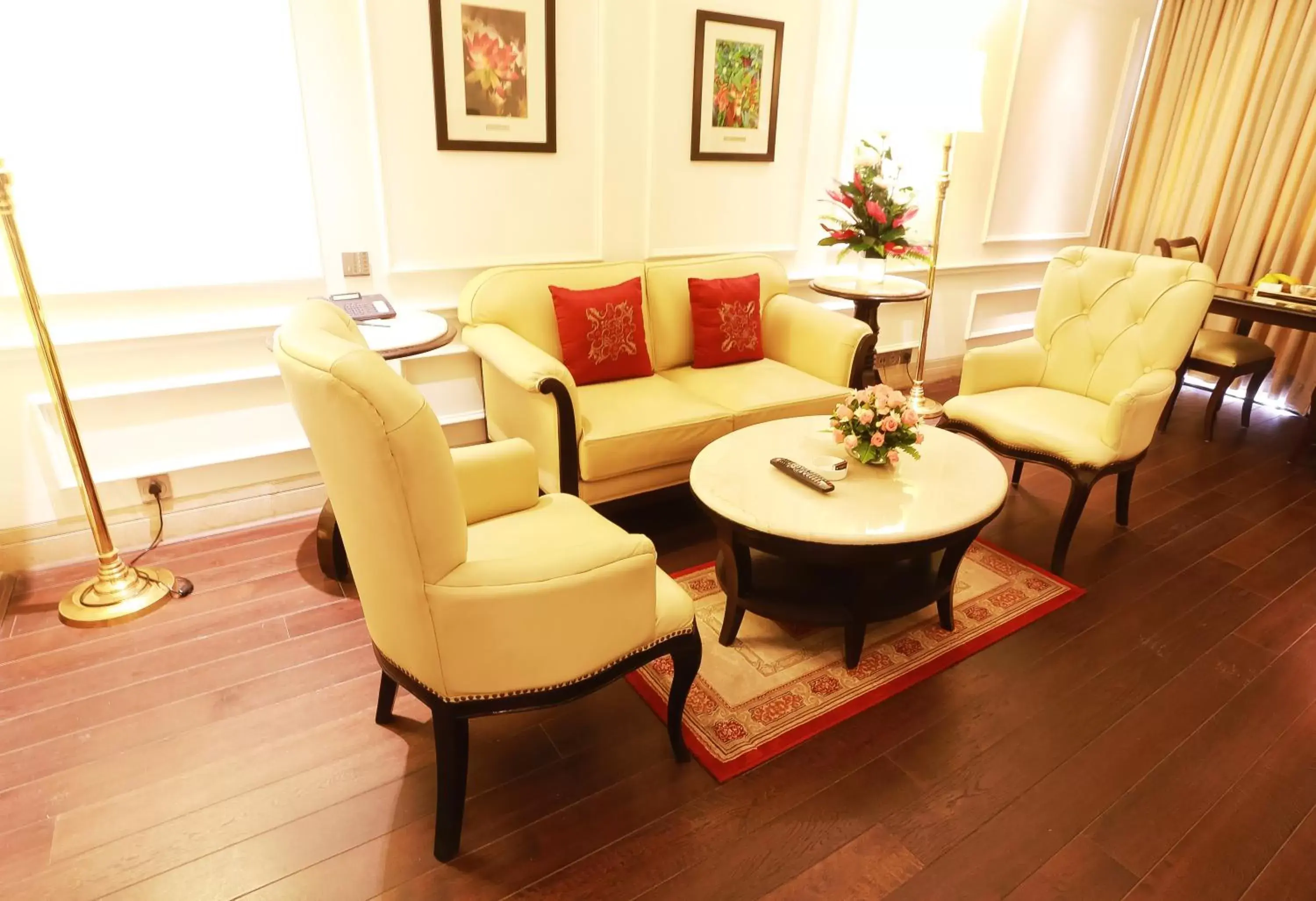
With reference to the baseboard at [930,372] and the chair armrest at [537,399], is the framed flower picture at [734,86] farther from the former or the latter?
the baseboard at [930,372]

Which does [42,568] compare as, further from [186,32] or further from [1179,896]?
[1179,896]

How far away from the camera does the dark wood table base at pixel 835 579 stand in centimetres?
193

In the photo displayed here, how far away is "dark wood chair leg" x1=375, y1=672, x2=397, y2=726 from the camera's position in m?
1.88

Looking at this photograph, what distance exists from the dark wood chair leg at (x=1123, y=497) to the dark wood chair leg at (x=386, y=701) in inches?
108

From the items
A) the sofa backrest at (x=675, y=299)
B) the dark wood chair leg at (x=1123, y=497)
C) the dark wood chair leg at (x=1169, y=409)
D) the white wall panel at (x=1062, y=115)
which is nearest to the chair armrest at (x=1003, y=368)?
the dark wood chair leg at (x=1123, y=497)

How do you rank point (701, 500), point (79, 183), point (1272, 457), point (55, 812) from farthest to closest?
point (1272, 457)
point (79, 183)
point (701, 500)
point (55, 812)

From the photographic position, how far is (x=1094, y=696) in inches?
82.7

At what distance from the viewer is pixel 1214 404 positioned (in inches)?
154

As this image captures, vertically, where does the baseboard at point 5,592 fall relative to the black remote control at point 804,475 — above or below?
below

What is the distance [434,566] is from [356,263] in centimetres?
182

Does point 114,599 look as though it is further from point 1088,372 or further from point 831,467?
point 1088,372

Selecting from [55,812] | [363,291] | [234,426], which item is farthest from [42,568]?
[363,291]

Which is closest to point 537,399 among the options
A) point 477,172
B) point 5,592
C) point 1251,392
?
point 477,172

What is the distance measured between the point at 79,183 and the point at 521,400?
1483mm
